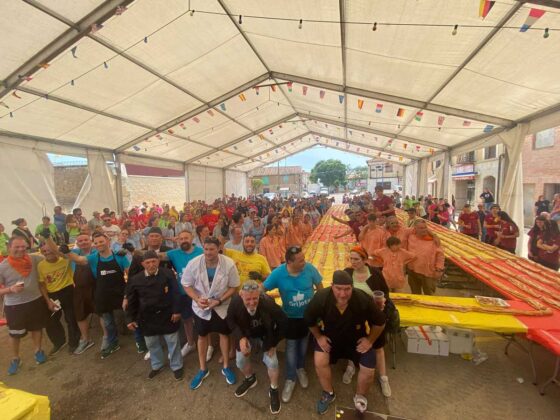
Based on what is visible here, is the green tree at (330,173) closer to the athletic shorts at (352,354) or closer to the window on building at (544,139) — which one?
the window on building at (544,139)

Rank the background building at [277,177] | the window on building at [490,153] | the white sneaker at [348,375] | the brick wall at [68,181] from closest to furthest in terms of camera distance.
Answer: the white sneaker at [348,375] → the window on building at [490,153] → the brick wall at [68,181] → the background building at [277,177]

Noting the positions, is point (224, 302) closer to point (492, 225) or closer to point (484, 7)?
point (484, 7)

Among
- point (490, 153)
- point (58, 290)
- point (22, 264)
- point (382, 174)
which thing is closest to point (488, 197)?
point (490, 153)

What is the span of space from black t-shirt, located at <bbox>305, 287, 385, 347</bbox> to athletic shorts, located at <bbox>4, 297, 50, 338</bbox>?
12.1 feet

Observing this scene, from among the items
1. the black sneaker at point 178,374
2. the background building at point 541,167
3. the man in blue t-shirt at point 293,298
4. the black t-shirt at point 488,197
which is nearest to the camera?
the man in blue t-shirt at point 293,298

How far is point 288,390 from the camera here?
9.25ft

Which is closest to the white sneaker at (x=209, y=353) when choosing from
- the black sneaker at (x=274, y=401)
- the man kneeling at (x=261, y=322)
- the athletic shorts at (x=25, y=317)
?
the man kneeling at (x=261, y=322)

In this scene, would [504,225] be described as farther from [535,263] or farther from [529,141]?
[529,141]

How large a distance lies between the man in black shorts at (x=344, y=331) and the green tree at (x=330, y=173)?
5867cm

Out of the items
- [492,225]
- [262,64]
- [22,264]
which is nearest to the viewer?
[22,264]

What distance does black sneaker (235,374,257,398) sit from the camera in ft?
9.36

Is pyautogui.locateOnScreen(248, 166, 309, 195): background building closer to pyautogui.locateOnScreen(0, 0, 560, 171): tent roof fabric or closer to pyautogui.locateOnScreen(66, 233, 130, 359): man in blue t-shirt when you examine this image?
pyautogui.locateOnScreen(0, 0, 560, 171): tent roof fabric

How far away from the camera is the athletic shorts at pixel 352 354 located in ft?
8.45

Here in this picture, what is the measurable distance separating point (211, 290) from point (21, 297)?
2.60m
